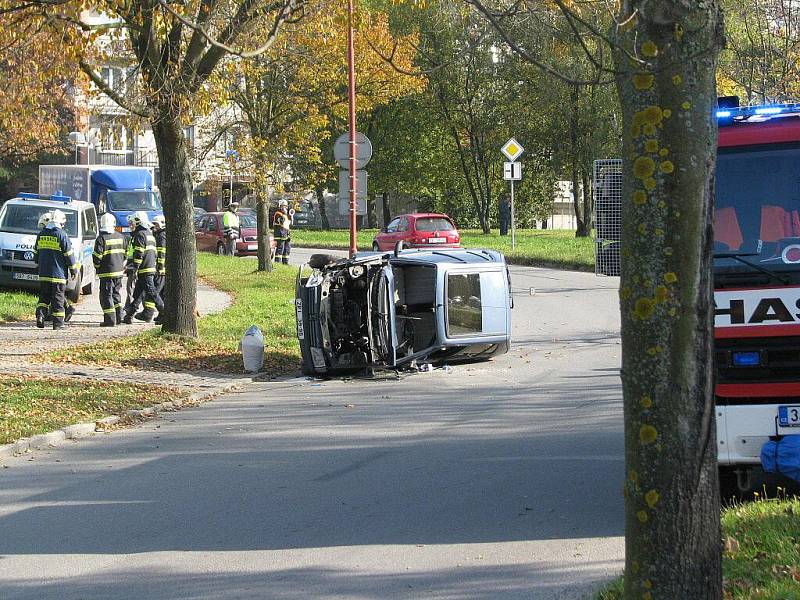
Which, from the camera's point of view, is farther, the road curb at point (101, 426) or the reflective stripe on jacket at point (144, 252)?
the reflective stripe on jacket at point (144, 252)

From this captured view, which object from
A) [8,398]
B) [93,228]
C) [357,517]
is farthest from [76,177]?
[357,517]

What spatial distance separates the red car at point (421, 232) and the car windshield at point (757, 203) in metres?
28.8

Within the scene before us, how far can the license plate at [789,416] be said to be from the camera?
6734mm

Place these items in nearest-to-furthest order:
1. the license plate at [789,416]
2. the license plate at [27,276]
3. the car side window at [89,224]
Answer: the license plate at [789,416] → the license plate at [27,276] → the car side window at [89,224]

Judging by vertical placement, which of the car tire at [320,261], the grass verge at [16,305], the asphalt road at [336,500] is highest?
the car tire at [320,261]

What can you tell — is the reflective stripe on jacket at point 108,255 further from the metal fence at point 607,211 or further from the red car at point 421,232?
the red car at point 421,232

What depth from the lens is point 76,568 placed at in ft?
21.2

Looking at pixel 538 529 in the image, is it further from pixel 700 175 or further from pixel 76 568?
pixel 700 175

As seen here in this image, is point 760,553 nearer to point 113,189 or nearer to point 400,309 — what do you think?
point 400,309

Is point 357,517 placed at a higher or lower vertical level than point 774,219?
lower

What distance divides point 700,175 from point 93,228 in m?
23.4

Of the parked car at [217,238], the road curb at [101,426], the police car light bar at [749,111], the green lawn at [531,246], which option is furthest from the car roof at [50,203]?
the police car light bar at [749,111]

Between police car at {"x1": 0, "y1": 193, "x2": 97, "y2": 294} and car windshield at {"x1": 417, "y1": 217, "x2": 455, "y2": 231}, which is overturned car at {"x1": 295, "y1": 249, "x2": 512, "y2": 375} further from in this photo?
car windshield at {"x1": 417, "y1": 217, "x2": 455, "y2": 231}

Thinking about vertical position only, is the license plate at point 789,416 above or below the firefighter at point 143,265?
below
